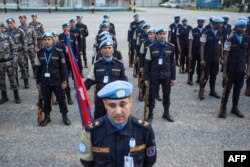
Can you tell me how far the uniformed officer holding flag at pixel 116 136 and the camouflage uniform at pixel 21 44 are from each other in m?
7.80

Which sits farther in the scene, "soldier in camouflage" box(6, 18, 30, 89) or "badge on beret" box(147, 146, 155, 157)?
"soldier in camouflage" box(6, 18, 30, 89)

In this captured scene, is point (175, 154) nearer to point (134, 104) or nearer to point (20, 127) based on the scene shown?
point (134, 104)

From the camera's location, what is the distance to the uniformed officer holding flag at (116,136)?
2.70m

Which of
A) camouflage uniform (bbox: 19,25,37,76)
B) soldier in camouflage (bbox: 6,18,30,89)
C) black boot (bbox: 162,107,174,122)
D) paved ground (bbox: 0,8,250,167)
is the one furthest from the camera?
camouflage uniform (bbox: 19,25,37,76)

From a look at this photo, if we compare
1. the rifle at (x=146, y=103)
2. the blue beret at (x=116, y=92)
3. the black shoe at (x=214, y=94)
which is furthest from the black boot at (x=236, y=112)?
the blue beret at (x=116, y=92)

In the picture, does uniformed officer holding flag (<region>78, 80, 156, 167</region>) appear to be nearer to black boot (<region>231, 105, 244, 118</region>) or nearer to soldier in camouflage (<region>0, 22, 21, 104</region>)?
black boot (<region>231, 105, 244, 118</region>)

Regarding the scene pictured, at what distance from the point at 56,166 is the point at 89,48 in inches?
509

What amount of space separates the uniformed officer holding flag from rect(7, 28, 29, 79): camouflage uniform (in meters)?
7.80

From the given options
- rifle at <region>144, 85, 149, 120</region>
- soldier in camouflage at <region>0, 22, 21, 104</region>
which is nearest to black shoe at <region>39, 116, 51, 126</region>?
soldier in camouflage at <region>0, 22, 21, 104</region>

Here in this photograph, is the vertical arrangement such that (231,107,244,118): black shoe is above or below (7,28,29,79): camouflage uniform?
below

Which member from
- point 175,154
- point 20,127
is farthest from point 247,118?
point 20,127

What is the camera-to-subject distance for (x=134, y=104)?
29.0ft

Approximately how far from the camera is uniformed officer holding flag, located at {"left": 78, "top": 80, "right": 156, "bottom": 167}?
2.70 metres

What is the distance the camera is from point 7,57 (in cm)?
855
